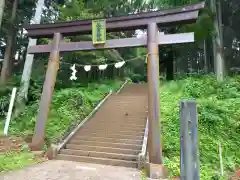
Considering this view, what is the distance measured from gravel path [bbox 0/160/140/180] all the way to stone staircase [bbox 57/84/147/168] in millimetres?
499

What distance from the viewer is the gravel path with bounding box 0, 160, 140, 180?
16.8 ft

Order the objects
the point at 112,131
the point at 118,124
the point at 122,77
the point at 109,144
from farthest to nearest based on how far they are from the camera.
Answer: the point at 122,77, the point at 118,124, the point at 112,131, the point at 109,144

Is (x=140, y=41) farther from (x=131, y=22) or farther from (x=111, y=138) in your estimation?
(x=111, y=138)

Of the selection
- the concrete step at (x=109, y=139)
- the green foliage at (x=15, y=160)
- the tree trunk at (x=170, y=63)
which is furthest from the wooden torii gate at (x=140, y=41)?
the tree trunk at (x=170, y=63)

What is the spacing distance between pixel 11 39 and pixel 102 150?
12.3 meters

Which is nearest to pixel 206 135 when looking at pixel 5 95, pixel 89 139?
pixel 89 139

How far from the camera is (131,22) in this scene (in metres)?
7.26

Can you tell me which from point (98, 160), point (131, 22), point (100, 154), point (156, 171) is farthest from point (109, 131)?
point (131, 22)

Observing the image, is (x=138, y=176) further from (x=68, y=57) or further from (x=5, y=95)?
(x=68, y=57)

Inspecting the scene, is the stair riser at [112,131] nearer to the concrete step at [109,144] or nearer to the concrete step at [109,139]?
the concrete step at [109,139]

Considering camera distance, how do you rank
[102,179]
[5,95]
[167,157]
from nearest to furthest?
1. [102,179]
2. [167,157]
3. [5,95]

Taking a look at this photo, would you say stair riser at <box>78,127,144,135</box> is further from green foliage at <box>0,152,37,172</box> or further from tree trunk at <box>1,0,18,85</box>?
tree trunk at <box>1,0,18,85</box>

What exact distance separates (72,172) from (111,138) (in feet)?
7.91

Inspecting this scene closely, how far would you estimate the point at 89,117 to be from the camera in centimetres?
979
